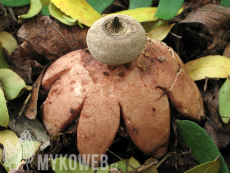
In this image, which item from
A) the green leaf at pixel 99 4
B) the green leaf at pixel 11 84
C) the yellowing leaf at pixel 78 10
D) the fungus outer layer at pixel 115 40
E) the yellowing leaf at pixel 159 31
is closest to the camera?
the fungus outer layer at pixel 115 40

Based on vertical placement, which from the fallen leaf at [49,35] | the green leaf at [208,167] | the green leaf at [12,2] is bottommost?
the green leaf at [208,167]

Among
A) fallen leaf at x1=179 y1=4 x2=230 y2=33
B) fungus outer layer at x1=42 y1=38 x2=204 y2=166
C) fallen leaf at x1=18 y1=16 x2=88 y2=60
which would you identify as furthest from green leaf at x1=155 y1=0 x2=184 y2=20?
fallen leaf at x1=18 y1=16 x2=88 y2=60

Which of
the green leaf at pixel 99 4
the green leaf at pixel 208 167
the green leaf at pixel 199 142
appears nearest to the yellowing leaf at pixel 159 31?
the green leaf at pixel 99 4

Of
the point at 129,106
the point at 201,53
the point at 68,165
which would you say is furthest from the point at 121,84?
the point at 201,53

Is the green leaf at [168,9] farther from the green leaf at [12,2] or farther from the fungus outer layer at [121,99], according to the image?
the green leaf at [12,2]

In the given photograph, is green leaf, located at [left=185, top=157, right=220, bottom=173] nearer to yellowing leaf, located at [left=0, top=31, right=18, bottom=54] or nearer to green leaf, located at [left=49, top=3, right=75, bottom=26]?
green leaf, located at [left=49, top=3, right=75, bottom=26]
